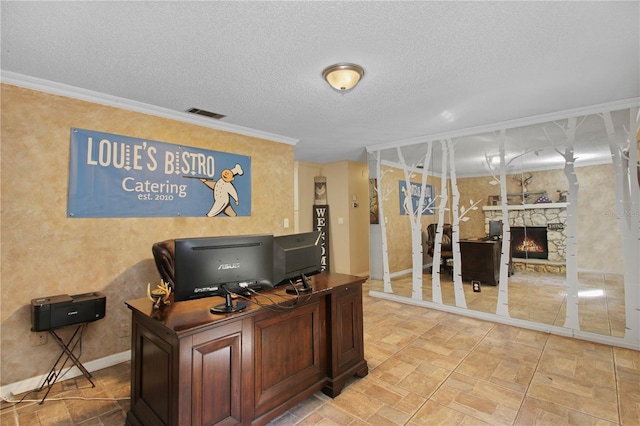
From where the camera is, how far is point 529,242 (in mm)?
3689

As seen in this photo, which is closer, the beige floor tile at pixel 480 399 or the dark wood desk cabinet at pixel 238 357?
the dark wood desk cabinet at pixel 238 357

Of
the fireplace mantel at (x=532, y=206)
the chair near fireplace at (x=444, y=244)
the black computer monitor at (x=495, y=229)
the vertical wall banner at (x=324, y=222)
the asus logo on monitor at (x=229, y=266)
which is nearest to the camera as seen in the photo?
the asus logo on monitor at (x=229, y=266)

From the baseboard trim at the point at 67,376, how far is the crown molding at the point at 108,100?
8.27 ft

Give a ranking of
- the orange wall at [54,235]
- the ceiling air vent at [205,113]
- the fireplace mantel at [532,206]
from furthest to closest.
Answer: the fireplace mantel at [532,206] → the ceiling air vent at [205,113] → the orange wall at [54,235]

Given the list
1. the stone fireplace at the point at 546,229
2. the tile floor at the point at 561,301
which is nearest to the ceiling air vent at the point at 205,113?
the stone fireplace at the point at 546,229

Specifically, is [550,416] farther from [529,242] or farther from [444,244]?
[444,244]

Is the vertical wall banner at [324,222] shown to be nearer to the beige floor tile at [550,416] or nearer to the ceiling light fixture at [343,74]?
the ceiling light fixture at [343,74]

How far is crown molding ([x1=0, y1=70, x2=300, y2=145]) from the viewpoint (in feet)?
8.15

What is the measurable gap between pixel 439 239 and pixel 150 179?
3.94 meters

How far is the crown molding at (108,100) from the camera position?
2484mm

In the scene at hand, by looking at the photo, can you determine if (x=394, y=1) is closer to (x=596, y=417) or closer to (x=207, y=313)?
(x=207, y=313)

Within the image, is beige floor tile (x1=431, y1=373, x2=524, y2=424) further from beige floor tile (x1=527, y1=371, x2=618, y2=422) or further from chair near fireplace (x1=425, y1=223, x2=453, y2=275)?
chair near fireplace (x1=425, y1=223, x2=453, y2=275)

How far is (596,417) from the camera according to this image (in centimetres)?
203

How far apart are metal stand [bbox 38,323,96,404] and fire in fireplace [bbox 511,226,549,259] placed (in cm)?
482
